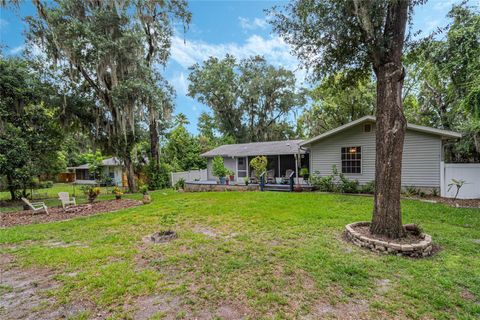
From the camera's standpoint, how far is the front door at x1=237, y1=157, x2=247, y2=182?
651 inches

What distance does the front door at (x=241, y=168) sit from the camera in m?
16.5

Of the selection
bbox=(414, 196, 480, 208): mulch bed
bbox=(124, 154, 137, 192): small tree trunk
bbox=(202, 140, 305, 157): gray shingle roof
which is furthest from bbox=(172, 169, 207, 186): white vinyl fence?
bbox=(414, 196, 480, 208): mulch bed

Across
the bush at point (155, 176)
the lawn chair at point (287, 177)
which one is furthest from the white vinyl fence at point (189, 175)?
the lawn chair at point (287, 177)

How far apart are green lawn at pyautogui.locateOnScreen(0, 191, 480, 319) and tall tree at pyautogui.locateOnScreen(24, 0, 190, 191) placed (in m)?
7.52

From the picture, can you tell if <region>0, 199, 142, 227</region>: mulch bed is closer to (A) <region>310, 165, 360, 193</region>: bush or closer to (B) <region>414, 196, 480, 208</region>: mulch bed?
(A) <region>310, 165, 360, 193</region>: bush

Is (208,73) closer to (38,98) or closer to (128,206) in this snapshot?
(38,98)

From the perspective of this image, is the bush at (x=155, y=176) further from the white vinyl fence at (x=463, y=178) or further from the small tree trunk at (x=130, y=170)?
the white vinyl fence at (x=463, y=178)

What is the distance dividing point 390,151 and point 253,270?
11.6 ft

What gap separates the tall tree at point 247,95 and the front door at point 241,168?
10.5 m

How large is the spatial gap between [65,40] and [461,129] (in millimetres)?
20021

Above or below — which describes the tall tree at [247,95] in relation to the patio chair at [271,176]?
above

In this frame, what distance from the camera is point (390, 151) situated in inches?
175

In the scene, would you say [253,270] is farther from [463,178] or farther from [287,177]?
[287,177]

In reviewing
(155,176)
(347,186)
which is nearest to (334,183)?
(347,186)
